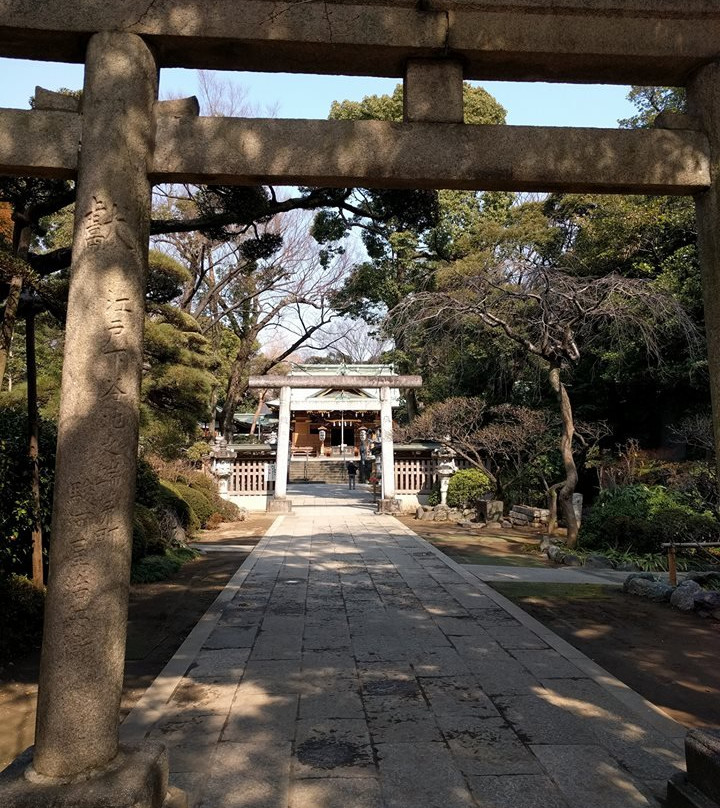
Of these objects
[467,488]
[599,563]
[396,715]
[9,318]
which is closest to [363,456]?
[467,488]

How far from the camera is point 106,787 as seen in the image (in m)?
2.31

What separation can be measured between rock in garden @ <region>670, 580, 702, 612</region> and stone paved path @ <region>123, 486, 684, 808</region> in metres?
2.06

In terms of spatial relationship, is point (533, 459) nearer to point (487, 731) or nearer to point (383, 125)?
point (487, 731)

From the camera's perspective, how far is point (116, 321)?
8.84ft

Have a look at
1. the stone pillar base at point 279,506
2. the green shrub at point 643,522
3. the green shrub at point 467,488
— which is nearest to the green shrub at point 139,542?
the green shrub at point 643,522

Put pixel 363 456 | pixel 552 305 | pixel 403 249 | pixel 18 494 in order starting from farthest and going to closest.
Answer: pixel 363 456 → pixel 403 249 → pixel 552 305 → pixel 18 494

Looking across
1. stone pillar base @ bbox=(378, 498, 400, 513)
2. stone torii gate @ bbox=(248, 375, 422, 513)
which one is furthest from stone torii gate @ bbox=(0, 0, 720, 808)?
stone torii gate @ bbox=(248, 375, 422, 513)

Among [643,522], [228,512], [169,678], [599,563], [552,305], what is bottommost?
[169,678]

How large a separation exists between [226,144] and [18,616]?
4347 millimetres

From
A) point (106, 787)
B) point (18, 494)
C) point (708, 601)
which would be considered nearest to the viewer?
point (106, 787)

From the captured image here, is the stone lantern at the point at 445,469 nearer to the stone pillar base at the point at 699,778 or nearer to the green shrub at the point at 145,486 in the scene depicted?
the green shrub at the point at 145,486

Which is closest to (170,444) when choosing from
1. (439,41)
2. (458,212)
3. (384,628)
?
(384,628)

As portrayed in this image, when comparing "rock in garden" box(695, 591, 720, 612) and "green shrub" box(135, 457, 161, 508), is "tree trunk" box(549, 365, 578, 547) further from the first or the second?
"green shrub" box(135, 457, 161, 508)

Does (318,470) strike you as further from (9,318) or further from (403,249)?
(9,318)
